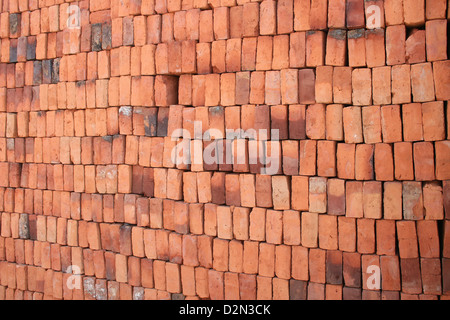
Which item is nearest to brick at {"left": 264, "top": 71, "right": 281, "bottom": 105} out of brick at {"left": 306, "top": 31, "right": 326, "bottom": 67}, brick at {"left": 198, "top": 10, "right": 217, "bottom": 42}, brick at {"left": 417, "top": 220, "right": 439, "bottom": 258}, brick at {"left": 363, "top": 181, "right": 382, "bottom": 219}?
brick at {"left": 306, "top": 31, "right": 326, "bottom": 67}

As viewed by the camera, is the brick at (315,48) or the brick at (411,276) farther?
the brick at (315,48)

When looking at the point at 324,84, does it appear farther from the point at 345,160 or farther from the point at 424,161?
the point at 424,161

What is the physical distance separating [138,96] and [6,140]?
6.81ft

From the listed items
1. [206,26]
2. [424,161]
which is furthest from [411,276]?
[206,26]

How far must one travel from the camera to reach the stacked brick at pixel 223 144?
370 centimetres

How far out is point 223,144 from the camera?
14.2 ft

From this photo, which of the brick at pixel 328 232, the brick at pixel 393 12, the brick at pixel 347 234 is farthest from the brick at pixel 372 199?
the brick at pixel 393 12

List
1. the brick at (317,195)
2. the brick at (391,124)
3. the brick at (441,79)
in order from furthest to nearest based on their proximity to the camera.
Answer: the brick at (317,195) < the brick at (391,124) < the brick at (441,79)

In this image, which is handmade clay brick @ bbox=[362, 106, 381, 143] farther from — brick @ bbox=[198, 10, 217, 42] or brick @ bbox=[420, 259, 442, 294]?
brick @ bbox=[198, 10, 217, 42]

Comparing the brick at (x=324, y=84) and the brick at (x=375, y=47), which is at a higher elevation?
the brick at (x=375, y=47)

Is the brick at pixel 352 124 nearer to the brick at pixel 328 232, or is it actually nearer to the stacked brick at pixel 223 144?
the stacked brick at pixel 223 144

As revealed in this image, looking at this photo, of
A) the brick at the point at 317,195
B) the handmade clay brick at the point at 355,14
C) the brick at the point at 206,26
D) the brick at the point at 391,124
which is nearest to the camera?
the brick at the point at 391,124

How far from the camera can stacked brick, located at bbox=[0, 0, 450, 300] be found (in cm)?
370

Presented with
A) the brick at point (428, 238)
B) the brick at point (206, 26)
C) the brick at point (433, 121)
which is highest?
the brick at point (206, 26)
